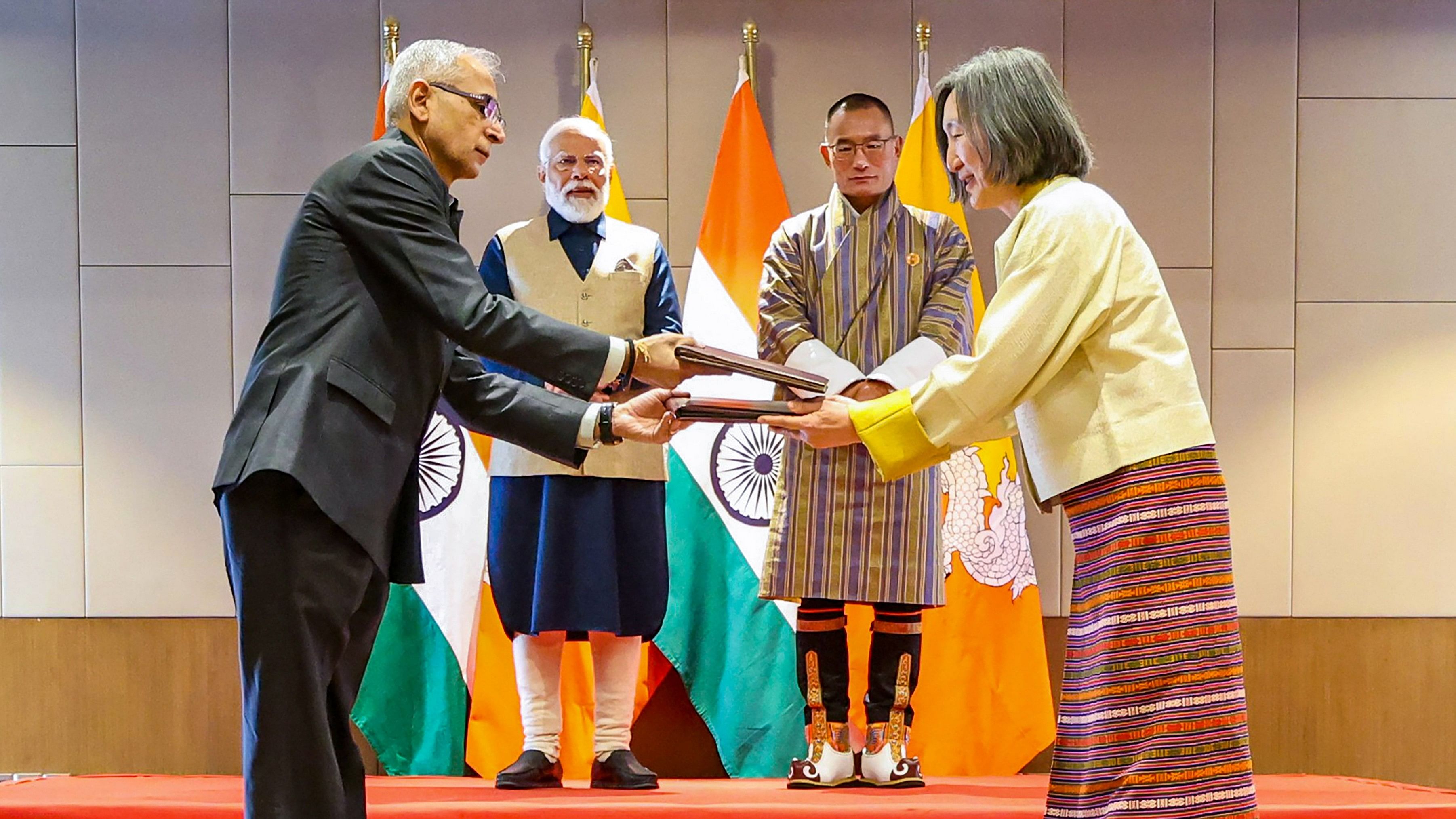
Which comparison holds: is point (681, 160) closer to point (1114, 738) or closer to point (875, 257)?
point (875, 257)

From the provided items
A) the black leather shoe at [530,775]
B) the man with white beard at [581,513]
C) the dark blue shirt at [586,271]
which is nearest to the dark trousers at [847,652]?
the man with white beard at [581,513]

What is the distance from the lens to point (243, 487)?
1859mm

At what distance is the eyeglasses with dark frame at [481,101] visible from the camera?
7.05 feet

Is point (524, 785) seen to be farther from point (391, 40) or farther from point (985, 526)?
point (391, 40)

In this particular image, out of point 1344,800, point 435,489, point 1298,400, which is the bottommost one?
point 1344,800

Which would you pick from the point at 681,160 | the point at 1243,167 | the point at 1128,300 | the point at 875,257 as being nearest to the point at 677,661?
the point at 875,257

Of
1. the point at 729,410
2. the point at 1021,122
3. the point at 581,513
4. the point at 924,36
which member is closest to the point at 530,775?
the point at 581,513

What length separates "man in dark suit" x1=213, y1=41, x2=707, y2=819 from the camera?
1850mm

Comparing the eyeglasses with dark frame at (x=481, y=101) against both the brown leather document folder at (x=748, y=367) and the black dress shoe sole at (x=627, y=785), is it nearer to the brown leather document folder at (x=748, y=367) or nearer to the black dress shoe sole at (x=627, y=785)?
the brown leather document folder at (x=748, y=367)

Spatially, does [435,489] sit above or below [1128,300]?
below

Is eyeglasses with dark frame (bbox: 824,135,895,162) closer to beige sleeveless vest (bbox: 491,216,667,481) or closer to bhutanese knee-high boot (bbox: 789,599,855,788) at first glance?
beige sleeveless vest (bbox: 491,216,667,481)

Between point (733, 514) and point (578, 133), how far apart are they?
1.17 meters

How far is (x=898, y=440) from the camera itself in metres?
1.93

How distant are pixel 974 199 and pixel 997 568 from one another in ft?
5.68
